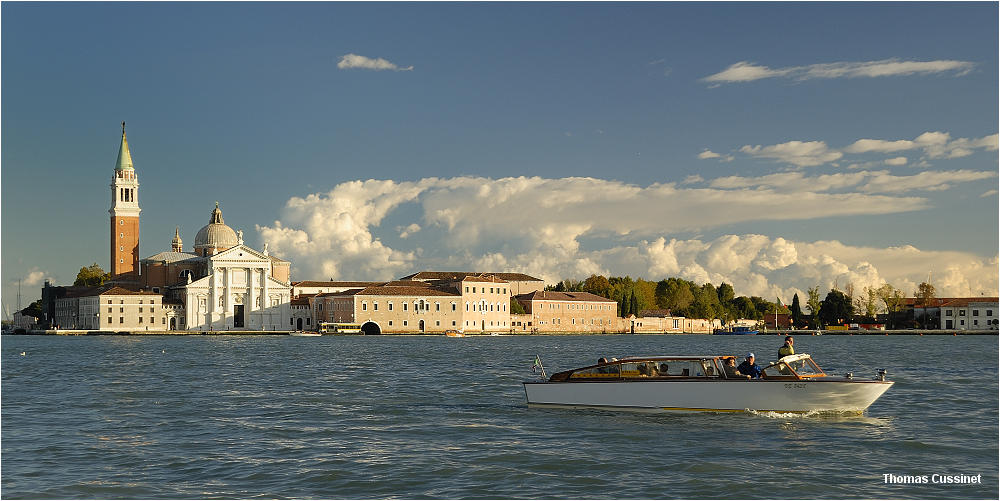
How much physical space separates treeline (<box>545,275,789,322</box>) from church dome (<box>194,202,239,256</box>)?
171 ft

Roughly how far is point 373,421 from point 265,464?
209 inches

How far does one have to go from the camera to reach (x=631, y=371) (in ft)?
65.7

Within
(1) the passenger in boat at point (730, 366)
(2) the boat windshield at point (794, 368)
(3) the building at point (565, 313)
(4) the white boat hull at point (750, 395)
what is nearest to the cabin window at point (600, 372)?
(4) the white boat hull at point (750, 395)

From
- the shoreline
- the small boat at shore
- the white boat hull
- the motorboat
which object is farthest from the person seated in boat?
the small boat at shore

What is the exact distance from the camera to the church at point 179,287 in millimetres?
106625

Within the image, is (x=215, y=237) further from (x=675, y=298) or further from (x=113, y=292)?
(x=675, y=298)

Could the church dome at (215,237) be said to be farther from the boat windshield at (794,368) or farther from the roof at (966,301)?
the boat windshield at (794,368)

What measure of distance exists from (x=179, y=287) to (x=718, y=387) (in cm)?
10115

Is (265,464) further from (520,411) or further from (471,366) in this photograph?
(471,366)

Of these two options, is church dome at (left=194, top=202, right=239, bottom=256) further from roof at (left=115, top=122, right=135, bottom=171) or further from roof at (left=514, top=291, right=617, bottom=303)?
roof at (left=514, top=291, right=617, bottom=303)

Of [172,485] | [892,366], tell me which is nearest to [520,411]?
[172,485]

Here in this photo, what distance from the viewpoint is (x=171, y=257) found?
11750 centimetres

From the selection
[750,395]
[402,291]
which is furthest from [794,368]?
[402,291]

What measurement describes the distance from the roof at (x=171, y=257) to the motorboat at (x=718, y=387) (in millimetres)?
104310
